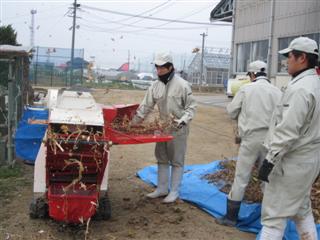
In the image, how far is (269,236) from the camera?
13.6ft

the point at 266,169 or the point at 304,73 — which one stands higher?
the point at 304,73

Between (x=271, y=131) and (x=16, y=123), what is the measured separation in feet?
17.8

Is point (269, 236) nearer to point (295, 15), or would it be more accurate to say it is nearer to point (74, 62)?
point (295, 15)

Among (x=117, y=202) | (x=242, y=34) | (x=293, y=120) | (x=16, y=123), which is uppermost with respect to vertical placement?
(x=242, y=34)

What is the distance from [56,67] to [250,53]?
71.5 feet

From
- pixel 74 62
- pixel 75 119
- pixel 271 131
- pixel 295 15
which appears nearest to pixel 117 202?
pixel 75 119

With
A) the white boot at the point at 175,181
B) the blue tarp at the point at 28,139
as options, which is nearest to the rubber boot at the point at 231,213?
the white boot at the point at 175,181

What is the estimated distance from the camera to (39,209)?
5.38 meters

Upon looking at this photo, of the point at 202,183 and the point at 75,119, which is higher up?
the point at 75,119

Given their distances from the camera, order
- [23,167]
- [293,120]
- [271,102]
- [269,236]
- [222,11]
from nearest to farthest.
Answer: [293,120]
[269,236]
[271,102]
[23,167]
[222,11]

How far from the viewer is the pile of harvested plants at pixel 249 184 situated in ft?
19.5

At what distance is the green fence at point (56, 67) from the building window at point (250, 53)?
1861cm

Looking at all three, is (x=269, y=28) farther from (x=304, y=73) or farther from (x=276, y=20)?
Result: (x=304, y=73)

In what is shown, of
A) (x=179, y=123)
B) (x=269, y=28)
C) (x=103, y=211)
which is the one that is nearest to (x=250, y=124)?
(x=179, y=123)
